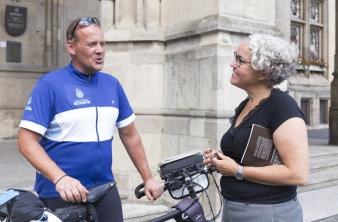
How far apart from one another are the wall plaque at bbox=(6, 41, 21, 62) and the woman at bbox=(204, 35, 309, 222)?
9.18 m

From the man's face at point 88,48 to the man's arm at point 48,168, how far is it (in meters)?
0.41

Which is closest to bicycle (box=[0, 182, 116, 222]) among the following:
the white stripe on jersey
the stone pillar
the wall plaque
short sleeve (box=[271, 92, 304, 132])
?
the white stripe on jersey

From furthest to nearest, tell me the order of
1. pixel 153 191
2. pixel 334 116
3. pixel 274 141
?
pixel 334 116, pixel 153 191, pixel 274 141

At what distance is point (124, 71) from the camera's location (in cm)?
475

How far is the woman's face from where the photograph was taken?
5.98ft

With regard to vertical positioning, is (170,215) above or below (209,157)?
below

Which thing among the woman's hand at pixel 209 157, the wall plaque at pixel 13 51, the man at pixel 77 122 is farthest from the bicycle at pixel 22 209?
the wall plaque at pixel 13 51

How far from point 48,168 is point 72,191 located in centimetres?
16

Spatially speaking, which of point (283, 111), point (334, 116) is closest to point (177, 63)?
point (283, 111)

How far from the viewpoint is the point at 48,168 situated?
5.52 feet

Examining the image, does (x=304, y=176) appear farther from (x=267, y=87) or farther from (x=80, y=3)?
(x=80, y=3)

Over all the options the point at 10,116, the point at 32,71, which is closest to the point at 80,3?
the point at 32,71

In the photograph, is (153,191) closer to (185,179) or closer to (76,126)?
(185,179)

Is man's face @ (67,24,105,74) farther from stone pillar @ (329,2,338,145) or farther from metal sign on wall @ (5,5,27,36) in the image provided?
metal sign on wall @ (5,5,27,36)
